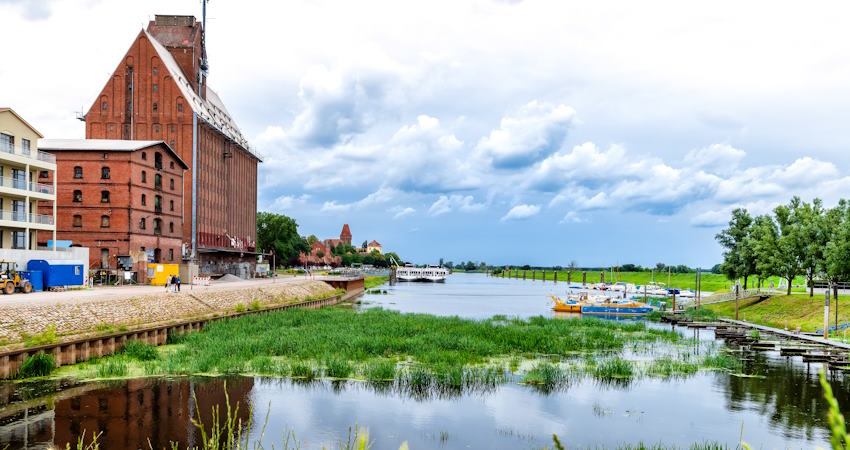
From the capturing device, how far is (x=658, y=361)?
39.6 metres

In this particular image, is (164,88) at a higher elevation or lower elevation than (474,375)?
higher

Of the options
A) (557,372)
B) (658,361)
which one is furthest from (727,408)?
(658,361)

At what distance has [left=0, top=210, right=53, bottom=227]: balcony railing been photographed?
56.6 m

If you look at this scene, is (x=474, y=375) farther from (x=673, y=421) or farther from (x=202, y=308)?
(x=202, y=308)

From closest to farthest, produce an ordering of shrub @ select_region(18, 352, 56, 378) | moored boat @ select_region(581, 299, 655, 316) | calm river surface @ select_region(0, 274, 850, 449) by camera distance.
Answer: calm river surface @ select_region(0, 274, 850, 449), shrub @ select_region(18, 352, 56, 378), moored boat @ select_region(581, 299, 655, 316)

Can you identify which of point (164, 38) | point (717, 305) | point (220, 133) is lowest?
point (717, 305)

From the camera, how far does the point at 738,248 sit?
87.2 metres

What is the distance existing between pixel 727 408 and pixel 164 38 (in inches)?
4457

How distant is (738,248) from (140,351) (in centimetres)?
7813

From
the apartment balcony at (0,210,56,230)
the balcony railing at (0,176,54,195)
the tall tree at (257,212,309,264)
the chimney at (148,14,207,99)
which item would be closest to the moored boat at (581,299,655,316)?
the apartment balcony at (0,210,56,230)

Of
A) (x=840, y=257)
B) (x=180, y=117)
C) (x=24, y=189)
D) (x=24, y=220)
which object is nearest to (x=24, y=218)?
(x=24, y=220)

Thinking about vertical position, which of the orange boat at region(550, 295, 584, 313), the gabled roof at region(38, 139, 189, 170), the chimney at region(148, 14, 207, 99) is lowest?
the orange boat at region(550, 295, 584, 313)

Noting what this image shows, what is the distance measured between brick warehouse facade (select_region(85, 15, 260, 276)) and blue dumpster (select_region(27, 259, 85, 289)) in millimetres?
35850

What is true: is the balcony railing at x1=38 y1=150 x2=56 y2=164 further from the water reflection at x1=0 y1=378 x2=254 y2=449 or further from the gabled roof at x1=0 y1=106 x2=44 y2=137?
the water reflection at x1=0 y1=378 x2=254 y2=449
